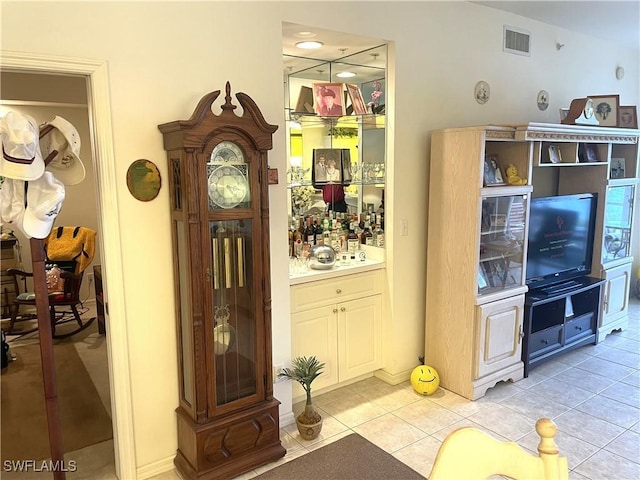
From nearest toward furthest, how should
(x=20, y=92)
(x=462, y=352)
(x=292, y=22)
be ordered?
(x=292, y=22)
(x=462, y=352)
(x=20, y=92)

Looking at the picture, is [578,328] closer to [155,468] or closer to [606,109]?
[606,109]

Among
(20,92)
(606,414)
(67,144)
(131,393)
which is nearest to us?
(67,144)

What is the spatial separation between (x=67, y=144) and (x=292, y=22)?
1.41 m

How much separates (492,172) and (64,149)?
272 cm

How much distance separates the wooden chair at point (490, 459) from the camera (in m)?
1.05

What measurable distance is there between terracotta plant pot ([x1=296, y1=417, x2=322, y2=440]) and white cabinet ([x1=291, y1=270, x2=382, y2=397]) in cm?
39

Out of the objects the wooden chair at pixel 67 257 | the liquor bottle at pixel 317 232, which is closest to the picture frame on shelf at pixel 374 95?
the liquor bottle at pixel 317 232

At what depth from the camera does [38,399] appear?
345 centimetres

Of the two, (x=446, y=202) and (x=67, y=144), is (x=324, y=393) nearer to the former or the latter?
(x=446, y=202)

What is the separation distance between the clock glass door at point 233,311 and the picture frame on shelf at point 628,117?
3.93 metres

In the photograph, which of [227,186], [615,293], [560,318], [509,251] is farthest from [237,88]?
[615,293]

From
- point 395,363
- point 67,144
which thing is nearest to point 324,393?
point 395,363

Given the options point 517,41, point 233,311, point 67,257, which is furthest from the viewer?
point 67,257

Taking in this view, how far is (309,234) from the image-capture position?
11.9 feet
